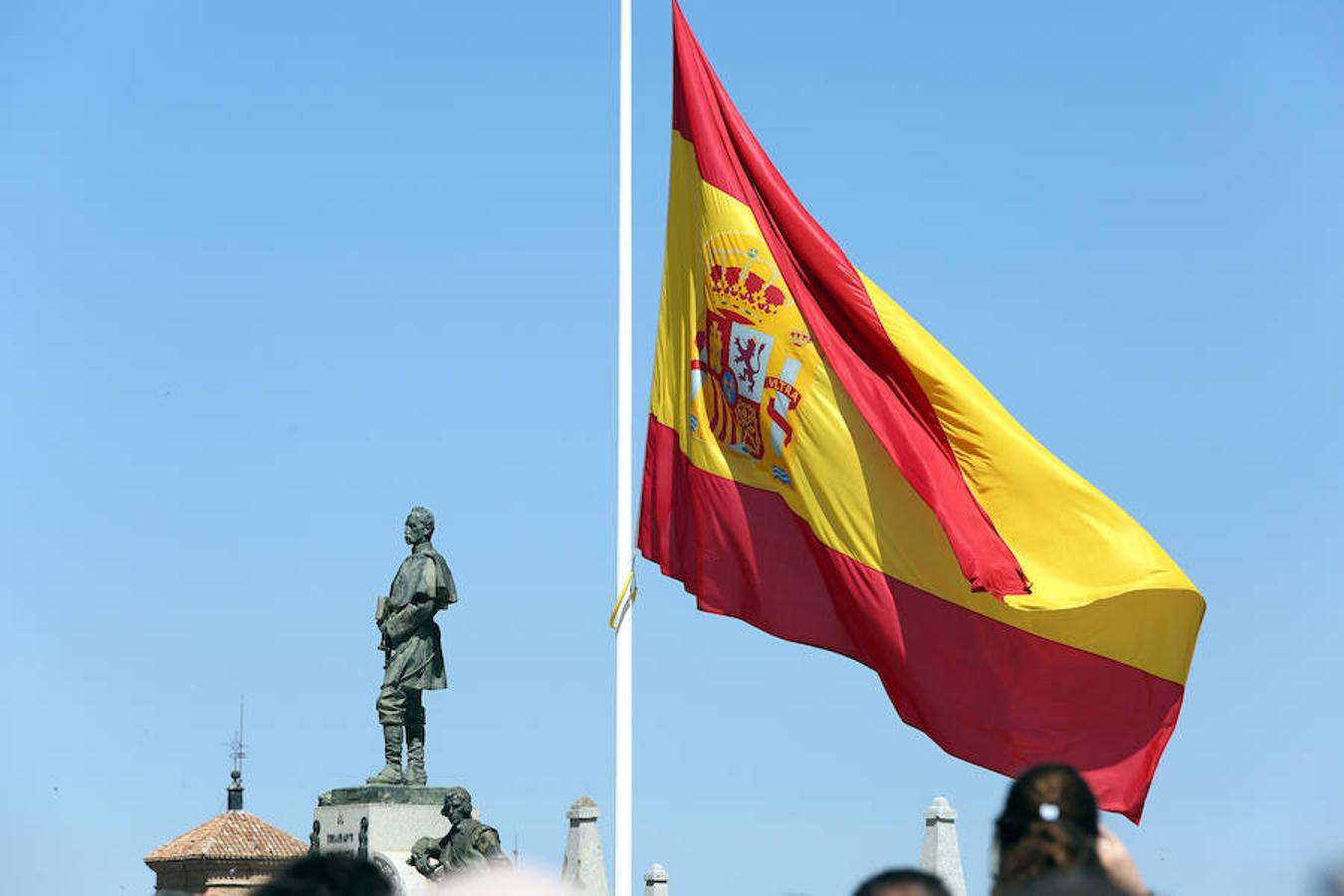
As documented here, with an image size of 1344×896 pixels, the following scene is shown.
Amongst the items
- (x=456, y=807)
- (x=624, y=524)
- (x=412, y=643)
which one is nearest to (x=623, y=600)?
(x=624, y=524)

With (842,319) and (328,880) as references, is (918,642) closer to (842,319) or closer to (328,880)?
(842,319)

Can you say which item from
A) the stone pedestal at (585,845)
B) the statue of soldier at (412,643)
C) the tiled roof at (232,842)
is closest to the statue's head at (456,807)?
the statue of soldier at (412,643)

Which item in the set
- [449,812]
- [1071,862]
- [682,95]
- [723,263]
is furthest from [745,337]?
[1071,862]

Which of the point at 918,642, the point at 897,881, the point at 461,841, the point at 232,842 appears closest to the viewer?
the point at 897,881

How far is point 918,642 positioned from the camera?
442 inches

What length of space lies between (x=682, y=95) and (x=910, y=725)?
4.07 meters

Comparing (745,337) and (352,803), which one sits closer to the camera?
(745,337)

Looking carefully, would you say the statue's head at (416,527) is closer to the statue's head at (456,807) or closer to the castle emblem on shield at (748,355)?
the statue's head at (456,807)

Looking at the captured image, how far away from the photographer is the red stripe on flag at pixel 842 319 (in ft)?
35.9

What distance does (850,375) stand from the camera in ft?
37.8

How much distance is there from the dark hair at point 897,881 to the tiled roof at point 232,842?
5858 centimetres

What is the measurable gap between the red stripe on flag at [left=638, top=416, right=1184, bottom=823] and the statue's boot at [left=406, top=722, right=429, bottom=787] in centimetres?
590

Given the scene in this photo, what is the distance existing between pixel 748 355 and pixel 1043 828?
26.7ft

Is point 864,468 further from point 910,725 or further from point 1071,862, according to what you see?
point 1071,862
